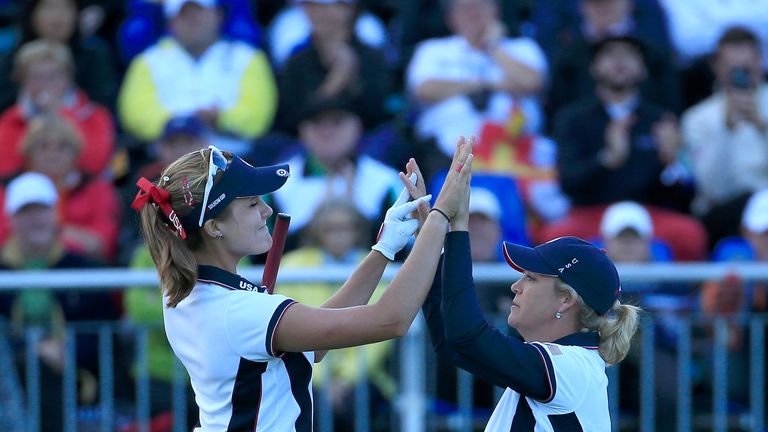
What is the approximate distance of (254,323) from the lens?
12.0 ft

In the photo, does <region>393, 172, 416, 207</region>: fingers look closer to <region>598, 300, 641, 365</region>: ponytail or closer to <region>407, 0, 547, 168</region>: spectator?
<region>598, 300, 641, 365</region>: ponytail

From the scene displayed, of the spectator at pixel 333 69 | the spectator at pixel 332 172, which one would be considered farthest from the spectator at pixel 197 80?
the spectator at pixel 332 172

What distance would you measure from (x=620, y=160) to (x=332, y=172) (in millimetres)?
1678

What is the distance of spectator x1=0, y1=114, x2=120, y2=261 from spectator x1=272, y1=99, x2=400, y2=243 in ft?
3.31

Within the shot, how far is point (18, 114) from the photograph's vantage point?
8.43 metres

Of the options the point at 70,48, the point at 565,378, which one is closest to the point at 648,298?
the point at 565,378

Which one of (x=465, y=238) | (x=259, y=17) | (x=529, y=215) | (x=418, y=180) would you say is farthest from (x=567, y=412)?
(x=259, y=17)

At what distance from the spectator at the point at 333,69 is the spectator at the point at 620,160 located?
122 centimetres

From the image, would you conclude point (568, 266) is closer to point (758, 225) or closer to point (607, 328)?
point (607, 328)

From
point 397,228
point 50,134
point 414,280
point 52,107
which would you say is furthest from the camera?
point 52,107

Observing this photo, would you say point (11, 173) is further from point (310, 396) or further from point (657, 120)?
point (310, 396)

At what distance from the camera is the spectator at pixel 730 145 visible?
7.98 m

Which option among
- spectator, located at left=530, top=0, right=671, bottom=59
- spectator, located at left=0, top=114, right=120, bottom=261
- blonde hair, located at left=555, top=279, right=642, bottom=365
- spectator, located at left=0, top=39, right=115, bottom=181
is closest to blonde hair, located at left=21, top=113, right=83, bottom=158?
spectator, located at left=0, top=114, right=120, bottom=261

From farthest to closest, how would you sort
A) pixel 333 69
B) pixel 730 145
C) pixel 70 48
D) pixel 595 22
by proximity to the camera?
pixel 70 48 → pixel 595 22 → pixel 333 69 → pixel 730 145
